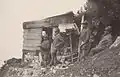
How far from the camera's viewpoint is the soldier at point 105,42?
7.04 m

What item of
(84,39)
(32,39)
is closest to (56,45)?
(84,39)

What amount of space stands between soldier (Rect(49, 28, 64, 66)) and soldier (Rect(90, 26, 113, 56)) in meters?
1.38

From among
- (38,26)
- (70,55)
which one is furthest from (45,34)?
(70,55)

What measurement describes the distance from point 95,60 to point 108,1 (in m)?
1.57

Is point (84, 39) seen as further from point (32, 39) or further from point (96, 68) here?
point (32, 39)

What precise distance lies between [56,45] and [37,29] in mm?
1178

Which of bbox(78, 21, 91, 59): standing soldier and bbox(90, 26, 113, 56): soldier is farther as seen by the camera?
bbox(78, 21, 91, 59): standing soldier

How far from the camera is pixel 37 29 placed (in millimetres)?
9352

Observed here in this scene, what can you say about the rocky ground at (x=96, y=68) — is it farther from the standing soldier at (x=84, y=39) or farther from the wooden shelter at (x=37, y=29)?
the wooden shelter at (x=37, y=29)

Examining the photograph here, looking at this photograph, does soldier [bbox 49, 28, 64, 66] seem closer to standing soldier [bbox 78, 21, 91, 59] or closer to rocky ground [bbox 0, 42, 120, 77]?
rocky ground [bbox 0, 42, 120, 77]

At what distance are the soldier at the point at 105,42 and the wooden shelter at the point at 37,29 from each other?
1.30 metres

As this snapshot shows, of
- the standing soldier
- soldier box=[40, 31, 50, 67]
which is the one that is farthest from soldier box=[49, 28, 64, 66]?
the standing soldier

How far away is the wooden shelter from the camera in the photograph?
8.40 meters

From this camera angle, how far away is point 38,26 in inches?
366
